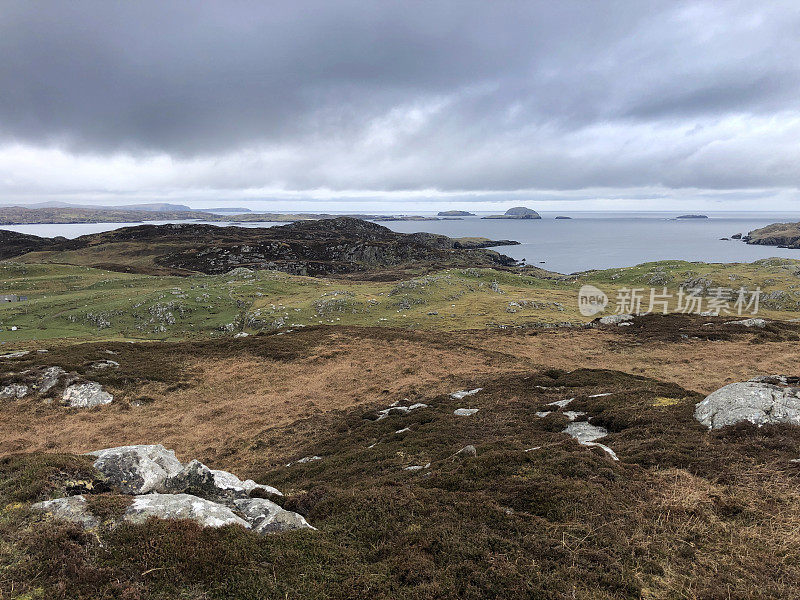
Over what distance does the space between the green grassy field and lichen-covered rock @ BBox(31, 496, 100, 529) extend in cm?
4529

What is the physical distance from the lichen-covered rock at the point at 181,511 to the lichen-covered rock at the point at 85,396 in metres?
24.3

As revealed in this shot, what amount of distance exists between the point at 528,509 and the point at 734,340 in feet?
143

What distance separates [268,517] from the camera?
33.2 ft

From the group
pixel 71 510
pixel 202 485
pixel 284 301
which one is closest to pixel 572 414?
pixel 202 485

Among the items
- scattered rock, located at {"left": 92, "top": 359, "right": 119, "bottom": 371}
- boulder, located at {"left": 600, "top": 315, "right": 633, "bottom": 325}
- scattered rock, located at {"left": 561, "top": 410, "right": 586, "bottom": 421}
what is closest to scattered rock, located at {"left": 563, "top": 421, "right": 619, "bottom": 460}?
scattered rock, located at {"left": 561, "top": 410, "right": 586, "bottom": 421}

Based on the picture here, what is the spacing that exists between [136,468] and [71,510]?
2.50 meters

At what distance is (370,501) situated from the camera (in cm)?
1115

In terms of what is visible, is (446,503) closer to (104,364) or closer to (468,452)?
(468,452)

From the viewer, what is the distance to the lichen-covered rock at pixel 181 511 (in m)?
9.20

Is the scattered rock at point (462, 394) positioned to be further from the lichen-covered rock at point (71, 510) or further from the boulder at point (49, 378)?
the boulder at point (49, 378)

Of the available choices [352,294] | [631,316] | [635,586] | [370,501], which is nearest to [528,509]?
[635,586]

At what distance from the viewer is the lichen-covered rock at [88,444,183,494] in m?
11.1

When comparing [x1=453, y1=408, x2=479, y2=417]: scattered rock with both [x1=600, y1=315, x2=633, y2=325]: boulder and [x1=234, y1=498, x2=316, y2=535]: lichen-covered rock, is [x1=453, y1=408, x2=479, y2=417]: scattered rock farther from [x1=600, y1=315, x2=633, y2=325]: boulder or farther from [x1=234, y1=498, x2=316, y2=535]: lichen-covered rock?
[x1=600, y1=315, x2=633, y2=325]: boulder

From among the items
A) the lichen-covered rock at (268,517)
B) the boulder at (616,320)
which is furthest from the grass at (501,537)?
the boulder at (616,320)
